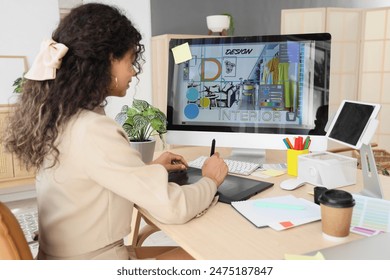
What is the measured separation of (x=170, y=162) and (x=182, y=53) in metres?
0.49

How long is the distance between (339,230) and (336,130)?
1.23 ft

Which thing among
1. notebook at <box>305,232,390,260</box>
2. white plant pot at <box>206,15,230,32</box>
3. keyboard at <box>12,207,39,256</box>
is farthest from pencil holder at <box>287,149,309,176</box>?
white plant pot at <box>206,15,230,32</box>

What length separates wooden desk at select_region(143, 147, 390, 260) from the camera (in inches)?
33.5

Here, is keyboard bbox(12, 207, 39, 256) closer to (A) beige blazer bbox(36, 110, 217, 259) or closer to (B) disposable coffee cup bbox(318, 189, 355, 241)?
(A) beige blazer bbox(36, 110, 217, 259)

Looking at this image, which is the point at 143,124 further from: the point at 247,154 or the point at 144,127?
the point at 247,154

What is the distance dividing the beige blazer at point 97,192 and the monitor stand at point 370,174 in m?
0.47

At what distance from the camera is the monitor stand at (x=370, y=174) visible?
1.13 metres

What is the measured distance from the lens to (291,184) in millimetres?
1271

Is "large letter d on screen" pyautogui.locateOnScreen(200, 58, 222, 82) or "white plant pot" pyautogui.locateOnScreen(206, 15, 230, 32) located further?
"white plant pot" pyautogui.locateOnScreen(206, 15, 230, 32)

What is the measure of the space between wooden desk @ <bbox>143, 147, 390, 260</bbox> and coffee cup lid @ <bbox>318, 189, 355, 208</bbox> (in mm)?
92

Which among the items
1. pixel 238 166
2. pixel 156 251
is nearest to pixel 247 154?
pixel 238 166

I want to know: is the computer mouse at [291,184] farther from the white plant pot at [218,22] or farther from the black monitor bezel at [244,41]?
the white plant pot at [218,22]

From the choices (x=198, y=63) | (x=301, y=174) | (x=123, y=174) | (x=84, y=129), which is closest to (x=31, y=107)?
(x=84, y=129)

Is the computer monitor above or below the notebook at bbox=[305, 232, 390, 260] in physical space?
above
